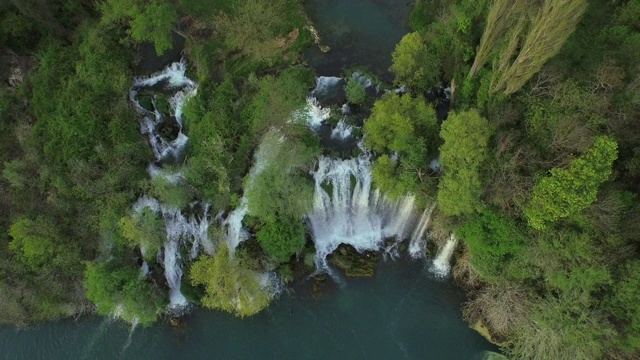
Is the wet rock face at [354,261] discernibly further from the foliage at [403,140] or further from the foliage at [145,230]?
the foliage at [145,230]

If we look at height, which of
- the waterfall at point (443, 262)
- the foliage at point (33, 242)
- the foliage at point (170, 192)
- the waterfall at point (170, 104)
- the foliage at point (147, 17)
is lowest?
the foliage at point (33, 242)

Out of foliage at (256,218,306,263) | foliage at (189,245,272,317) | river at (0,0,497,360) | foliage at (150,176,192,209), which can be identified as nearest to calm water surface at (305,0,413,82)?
foliage at (256,218,306,263)

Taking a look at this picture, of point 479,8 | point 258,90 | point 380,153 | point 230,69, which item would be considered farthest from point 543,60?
point 230,69

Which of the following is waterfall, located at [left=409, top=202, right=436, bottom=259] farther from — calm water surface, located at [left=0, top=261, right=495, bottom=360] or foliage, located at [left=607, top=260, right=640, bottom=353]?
foliage, located at [left=607, top=260, right=640, bottom=353]

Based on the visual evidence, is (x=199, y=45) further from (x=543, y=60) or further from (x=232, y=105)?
(x=543, y=60)

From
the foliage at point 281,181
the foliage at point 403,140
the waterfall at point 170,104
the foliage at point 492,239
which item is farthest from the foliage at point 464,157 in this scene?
the waterfall at point 170,104

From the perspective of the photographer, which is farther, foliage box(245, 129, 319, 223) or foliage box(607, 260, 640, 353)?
foliage box(245, 129, 319, 223)
